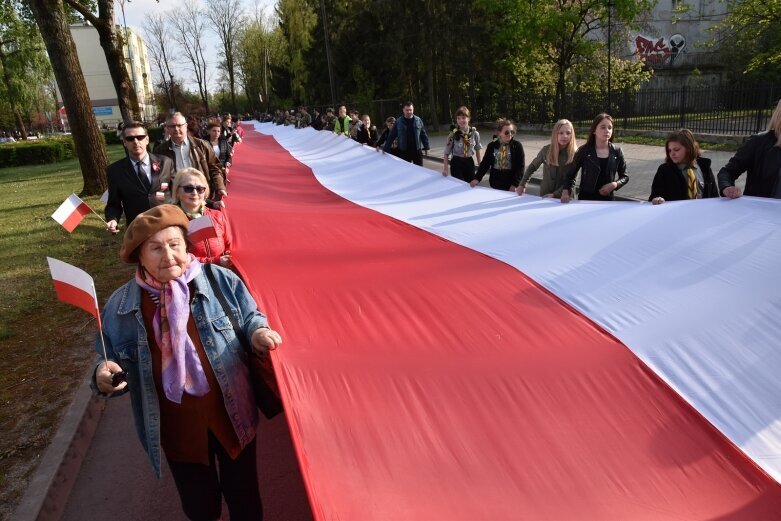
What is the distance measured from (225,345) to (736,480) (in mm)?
2166

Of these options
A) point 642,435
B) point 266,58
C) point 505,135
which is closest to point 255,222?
point 505,135

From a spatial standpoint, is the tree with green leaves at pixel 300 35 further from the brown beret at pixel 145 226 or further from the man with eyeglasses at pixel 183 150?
the brown beret at pixel 145 226

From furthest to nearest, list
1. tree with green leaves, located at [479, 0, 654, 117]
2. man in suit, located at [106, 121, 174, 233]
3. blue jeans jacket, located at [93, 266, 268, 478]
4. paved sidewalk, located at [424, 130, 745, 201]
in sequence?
tree with green leaves, located at [479, 0, 654, 117] → paved sidewalk, located at [424, 130, 745, 201] → man in suit, located at [106, 121, 174, 233] → blue jeans jacket, located at [93, 266, 268, 478]

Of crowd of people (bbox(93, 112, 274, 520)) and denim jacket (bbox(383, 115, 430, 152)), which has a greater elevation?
denim jacket (bbox(383, 115, 430, 152))

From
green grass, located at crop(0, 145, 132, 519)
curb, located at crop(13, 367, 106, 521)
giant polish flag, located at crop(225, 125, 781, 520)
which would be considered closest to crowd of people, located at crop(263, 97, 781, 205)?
giant polish flag, located at crop(225, 125, 781, 520)

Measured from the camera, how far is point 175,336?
2.41 metres

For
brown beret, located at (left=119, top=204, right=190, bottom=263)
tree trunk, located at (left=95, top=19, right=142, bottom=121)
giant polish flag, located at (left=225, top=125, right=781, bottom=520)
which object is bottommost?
giant polish flag, located at (left=225, top=125, right=781, bottom=520)

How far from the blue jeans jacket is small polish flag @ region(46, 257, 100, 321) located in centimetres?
18

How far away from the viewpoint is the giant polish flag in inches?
92.9

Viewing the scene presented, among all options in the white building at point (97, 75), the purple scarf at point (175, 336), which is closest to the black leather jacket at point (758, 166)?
the purple scarf at point (175, 336)

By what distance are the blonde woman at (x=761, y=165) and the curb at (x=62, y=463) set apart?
4823mm

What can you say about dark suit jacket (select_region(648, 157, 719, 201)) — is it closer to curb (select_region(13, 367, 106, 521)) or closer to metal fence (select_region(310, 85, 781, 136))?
curb (select_region(13, 367, 106, 521))

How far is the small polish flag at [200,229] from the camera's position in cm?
279

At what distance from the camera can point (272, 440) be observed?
163 inches
